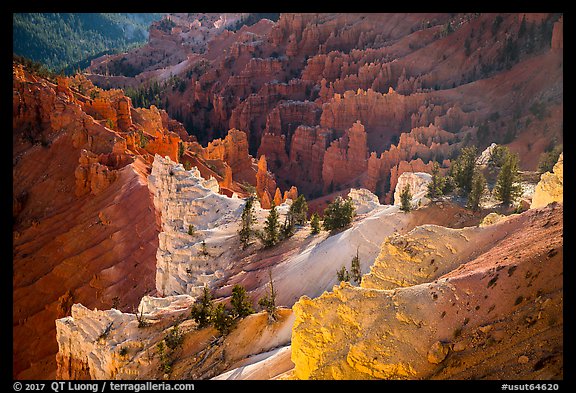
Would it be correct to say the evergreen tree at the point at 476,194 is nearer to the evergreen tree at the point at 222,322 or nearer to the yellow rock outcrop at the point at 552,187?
the yellow rock outcrop at the point at 552,187

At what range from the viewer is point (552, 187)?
43.7 ft

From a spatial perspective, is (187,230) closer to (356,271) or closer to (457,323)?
(356,271)

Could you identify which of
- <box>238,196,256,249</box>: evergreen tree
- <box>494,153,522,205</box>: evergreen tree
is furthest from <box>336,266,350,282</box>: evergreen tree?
<box>494,153,522,205</box>: evergreen tree

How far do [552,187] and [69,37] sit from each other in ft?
487

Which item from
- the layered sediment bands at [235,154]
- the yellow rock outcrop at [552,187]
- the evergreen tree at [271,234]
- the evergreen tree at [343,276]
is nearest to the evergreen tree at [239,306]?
the evergreen tree at [343,276]

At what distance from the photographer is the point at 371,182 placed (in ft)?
160

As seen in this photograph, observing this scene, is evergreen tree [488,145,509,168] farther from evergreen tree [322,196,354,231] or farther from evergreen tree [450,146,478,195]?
evergreen tree [322,196,354,231]

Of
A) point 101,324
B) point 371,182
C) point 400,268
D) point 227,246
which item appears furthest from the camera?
point 371,182

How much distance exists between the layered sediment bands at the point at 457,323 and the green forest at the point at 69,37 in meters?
101

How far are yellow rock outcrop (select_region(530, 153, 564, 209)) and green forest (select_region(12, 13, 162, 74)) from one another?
9964cm

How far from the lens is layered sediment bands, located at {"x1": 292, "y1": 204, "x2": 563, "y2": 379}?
8.23m
